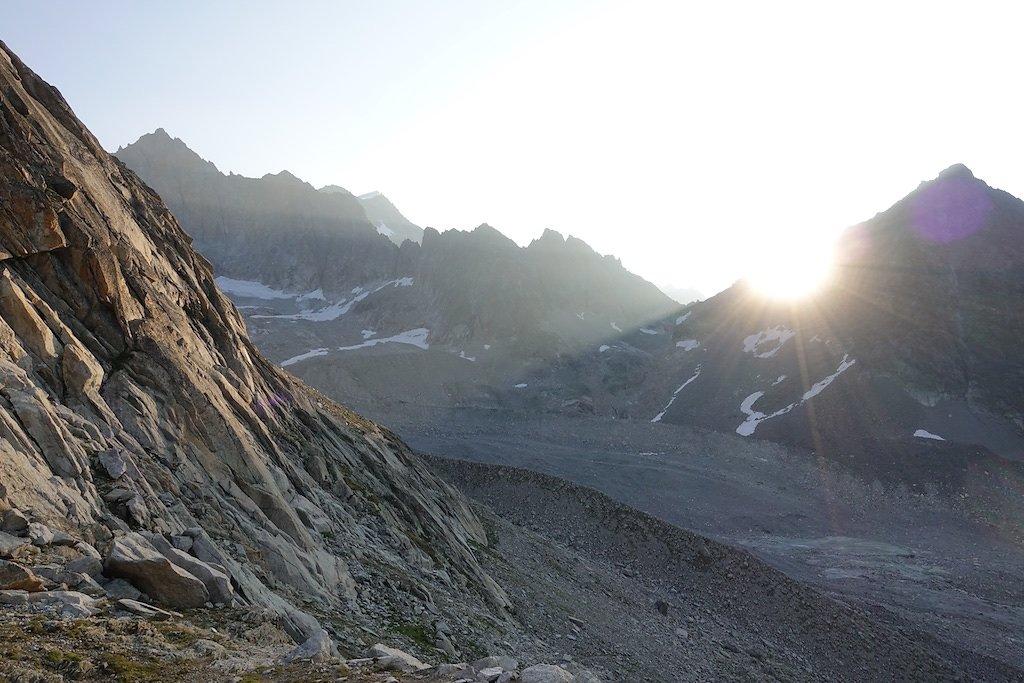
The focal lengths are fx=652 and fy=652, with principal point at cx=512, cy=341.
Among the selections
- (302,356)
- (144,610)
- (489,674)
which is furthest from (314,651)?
(302,356)

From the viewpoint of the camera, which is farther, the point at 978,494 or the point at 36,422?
the point at 978,494

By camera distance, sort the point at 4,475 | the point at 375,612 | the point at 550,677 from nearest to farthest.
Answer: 1. the point at 550,677
2. the point at 4,475
3. the point at 375,612

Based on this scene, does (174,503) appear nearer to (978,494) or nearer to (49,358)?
(49,358)

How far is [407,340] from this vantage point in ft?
627

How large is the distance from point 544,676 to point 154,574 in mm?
8152

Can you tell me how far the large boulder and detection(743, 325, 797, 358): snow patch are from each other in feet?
470

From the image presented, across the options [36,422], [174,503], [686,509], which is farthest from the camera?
[686,509]

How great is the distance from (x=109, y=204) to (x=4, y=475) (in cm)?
1657

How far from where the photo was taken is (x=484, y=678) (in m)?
11.2

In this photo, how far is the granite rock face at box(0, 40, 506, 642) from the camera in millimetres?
14938

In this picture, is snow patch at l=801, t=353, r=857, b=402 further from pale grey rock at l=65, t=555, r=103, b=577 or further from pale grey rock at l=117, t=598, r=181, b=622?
pale grey rock at l=65, t=555, r=103, b=577

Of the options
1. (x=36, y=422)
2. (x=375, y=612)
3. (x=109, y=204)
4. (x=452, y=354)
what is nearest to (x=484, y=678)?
(x=375, y=612)

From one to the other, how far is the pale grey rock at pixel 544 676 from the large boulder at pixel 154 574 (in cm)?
712

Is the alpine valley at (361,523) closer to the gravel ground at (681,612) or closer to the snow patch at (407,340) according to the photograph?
the gravel ground at (681,612)
